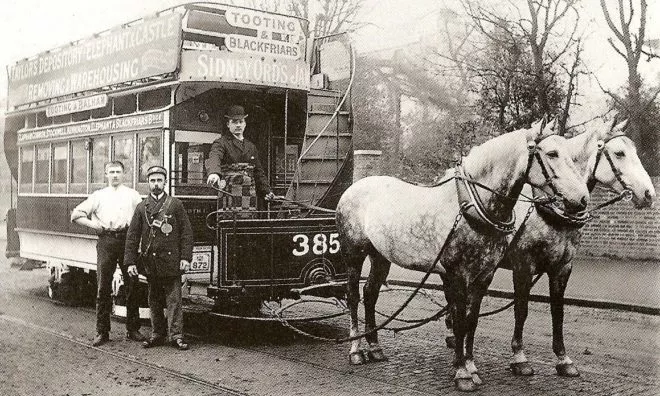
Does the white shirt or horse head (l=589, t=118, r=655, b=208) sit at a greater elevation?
horse head (l=589, t=118, r=655, b=208)

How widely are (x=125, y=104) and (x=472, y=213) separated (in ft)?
19.4

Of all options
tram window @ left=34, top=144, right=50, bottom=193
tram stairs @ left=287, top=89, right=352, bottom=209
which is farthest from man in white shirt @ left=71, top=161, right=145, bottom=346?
tram window @ left=34, top=144, right=50, bottom=193

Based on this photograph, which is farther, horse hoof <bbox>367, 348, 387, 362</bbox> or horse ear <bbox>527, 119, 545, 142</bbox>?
horse hoof <bbox>367, 348, 387, 362</bbox>

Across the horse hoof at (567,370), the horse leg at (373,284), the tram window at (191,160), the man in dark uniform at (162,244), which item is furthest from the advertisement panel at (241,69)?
the horse hoof at (567,370)

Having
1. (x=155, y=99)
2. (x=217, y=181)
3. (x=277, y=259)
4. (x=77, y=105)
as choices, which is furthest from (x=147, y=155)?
(x=277, y=259)

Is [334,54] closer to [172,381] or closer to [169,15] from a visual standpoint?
[169,15]

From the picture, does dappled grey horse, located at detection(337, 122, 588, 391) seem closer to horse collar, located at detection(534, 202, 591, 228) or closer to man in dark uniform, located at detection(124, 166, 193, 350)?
horse collar, located at detection(534, 202, 591, 228)

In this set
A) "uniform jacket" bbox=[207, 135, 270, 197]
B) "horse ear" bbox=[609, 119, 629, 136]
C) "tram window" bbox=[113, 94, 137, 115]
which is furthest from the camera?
"tram window" bbox=[113, 94, 137, 115]

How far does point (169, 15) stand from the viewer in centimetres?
854

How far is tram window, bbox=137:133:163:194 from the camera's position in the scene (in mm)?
8953

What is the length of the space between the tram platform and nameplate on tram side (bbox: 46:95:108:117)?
6265mm

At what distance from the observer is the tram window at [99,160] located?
33.6ft

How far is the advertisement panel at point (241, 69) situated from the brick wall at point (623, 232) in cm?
876

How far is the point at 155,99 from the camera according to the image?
931 cm
